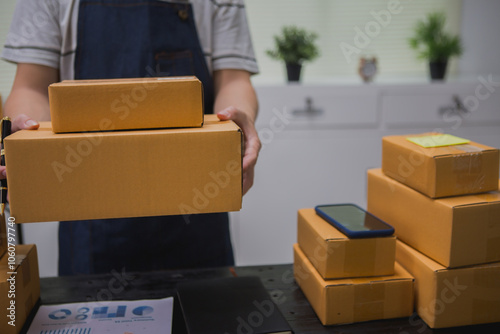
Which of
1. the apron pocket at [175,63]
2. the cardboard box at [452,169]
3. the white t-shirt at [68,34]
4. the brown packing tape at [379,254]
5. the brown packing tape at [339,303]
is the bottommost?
the brown packing tape at [339,303]

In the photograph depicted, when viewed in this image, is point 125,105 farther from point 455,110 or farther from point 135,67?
point 455,110

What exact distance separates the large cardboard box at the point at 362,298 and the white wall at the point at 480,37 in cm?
204

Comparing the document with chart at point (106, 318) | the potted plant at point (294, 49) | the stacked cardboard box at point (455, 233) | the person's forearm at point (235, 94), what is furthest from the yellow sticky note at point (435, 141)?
the potted plant at point (294, 49)

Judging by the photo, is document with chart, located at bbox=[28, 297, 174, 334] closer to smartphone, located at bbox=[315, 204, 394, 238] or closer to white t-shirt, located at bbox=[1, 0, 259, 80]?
smartphone, located at bbox=[315, 204, 394, 238]

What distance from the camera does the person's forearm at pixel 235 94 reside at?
1.16 metres

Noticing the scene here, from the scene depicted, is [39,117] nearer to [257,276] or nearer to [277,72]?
[257,276]

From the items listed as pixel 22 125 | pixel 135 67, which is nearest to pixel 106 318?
pixel 22 125

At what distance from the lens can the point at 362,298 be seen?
818mm

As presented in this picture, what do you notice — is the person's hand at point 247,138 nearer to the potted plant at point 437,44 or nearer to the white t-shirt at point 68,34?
the white t-shirt at point 68,34

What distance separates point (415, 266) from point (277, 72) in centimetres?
191

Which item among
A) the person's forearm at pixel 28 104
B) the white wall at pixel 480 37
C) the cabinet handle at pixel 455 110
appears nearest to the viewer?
the person's forearm at pixel 28 104

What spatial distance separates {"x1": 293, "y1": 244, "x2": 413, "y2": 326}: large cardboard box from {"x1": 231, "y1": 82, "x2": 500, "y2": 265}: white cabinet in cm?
139

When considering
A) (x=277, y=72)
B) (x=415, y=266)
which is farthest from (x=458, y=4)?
(x=415, y=266)

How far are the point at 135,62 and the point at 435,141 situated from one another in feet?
2.36
